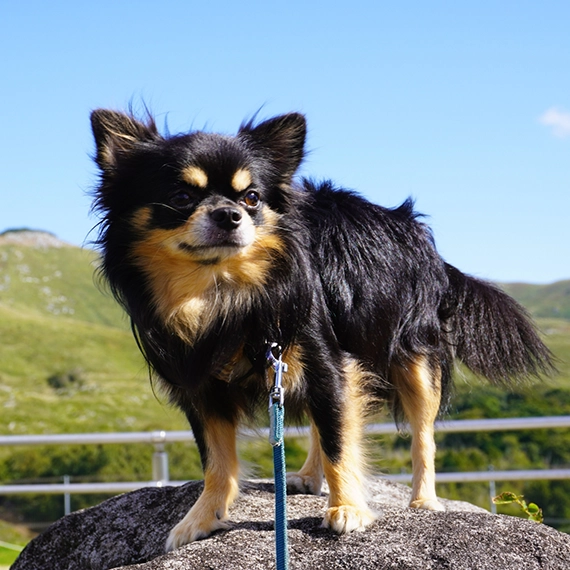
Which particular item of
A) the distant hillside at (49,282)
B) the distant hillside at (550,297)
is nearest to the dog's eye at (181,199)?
the distant hillside at (550,297)

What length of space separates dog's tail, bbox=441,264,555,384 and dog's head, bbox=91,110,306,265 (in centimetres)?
126

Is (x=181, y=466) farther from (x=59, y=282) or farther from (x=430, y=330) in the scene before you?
(x=59, y=282)

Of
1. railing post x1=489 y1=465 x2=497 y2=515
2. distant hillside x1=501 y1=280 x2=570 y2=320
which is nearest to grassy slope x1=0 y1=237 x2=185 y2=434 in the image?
railing post x1=489 y1=465 x2=497 y2=515

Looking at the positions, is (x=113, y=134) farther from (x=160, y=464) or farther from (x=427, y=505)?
(x=160, y=464)

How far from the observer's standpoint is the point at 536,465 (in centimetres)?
2202

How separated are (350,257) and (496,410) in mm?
15321

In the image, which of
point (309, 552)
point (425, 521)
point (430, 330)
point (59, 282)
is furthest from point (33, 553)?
point (59, 282)

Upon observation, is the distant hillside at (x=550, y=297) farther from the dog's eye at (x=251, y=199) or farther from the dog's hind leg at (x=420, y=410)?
the dog's eye at (x=251, y=199)

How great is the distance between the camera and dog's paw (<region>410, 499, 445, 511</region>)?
143 inches

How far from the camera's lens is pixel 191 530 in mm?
3305

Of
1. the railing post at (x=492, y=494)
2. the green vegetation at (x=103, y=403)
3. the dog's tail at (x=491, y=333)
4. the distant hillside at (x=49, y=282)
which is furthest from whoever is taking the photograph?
the distant hillside at (x=49, y=282)

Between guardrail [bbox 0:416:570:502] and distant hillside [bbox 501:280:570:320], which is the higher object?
distant hillside [bbox 501:280:570:320]

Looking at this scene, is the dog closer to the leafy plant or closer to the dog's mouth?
the dog's mouth

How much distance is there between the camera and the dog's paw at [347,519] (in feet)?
10.0
